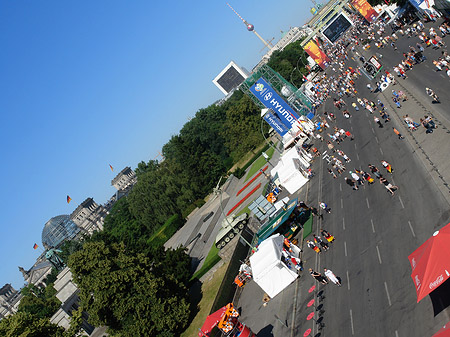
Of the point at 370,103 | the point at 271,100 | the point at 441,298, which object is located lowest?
the point at 441,298

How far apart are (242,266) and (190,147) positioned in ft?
167

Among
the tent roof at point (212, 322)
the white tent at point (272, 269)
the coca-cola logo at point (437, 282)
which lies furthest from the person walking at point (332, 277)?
the coca-cola logo at point (437, 282)

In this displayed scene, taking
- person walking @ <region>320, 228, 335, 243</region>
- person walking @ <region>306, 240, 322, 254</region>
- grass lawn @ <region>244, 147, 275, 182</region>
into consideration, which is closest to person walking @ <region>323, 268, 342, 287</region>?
person walking @ <region>320, 228, 335, 243</region>

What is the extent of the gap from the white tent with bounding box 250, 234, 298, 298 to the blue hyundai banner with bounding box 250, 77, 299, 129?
3342cm

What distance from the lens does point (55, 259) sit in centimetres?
12556

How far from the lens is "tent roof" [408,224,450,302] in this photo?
17078 mm

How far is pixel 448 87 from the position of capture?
40125 mm

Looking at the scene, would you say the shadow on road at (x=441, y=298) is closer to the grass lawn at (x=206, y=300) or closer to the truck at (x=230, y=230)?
the grass lawn at (x=206, y=300)

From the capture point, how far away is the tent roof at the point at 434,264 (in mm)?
17078

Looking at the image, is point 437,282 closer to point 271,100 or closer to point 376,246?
point 376,246

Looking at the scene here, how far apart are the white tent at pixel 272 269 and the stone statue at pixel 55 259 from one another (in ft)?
339

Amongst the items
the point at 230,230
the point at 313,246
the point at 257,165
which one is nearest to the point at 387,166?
the point at 313,246

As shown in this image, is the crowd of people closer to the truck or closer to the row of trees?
the truck

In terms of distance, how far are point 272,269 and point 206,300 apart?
38.5 ft
